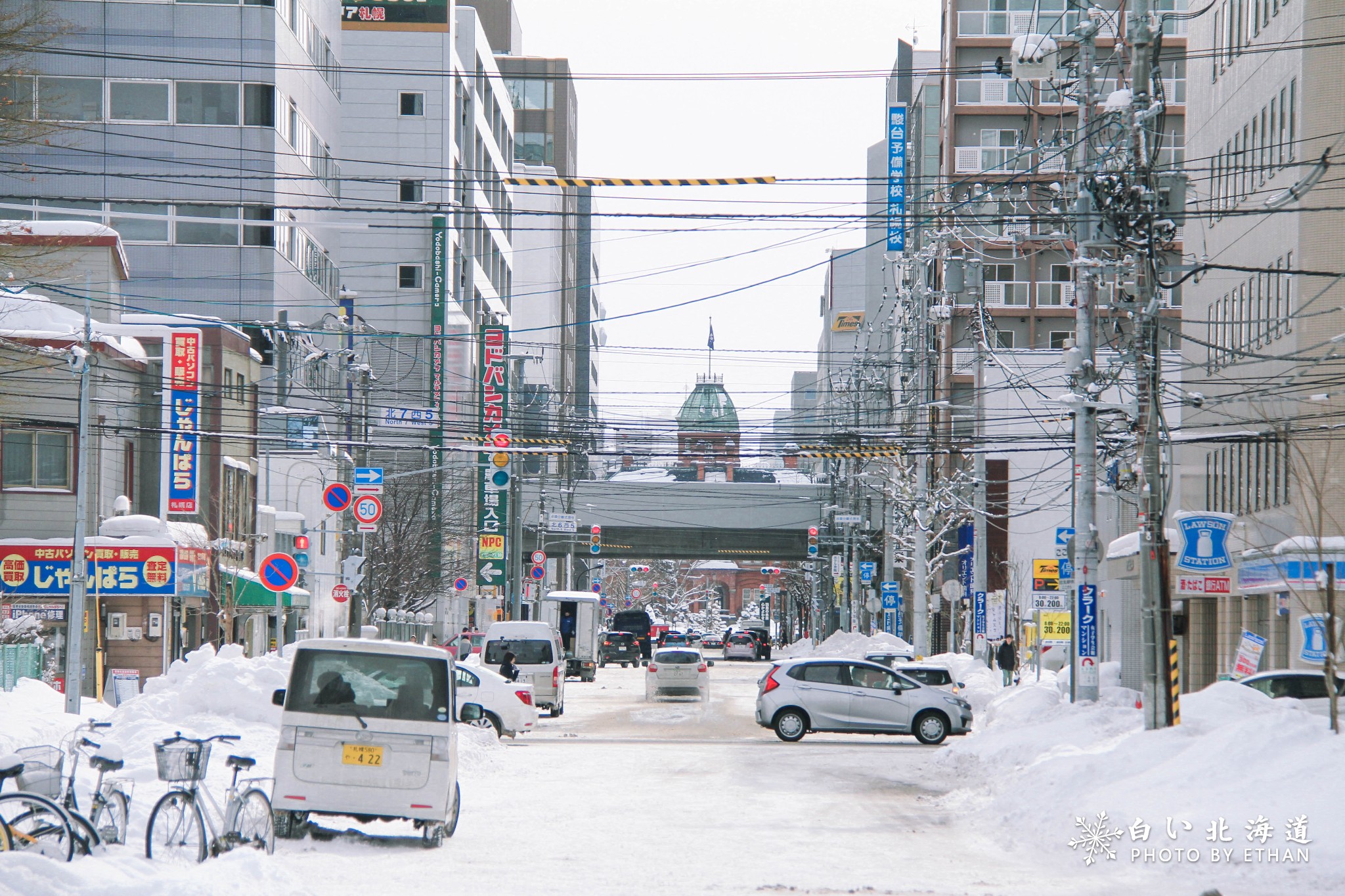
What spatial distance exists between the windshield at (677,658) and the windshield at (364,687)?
28.7 metres

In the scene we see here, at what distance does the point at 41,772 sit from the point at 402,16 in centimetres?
7178

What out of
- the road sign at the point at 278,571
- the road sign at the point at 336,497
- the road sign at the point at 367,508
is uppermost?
the road sign at the point at 336,497

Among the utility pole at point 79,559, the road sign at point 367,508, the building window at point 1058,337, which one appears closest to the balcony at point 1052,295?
the building window at point 1058,337

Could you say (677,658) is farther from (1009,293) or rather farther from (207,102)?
(1009,293)

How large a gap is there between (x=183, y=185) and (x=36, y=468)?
24098 millimetres

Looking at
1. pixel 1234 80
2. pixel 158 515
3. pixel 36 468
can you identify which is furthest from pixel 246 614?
pixel 1234 80

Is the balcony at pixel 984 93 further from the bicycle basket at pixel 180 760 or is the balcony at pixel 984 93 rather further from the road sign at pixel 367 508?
the bicycle basket at pixel 180 760

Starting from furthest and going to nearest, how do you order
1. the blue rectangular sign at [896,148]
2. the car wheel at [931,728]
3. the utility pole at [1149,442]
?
the blue rectangular sign at [896,148]
the car wheel at [931,728]
the utility pole at [1149,442]

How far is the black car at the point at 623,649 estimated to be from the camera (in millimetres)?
80000

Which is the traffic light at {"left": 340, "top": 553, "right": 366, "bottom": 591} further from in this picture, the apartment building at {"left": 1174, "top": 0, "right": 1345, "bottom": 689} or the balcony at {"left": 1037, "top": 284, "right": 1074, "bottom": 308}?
the balcony at {"left": 1037, "top": 284, "right": 1074, "bottom": 308}

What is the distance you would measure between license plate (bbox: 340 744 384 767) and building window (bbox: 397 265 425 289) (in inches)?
2551

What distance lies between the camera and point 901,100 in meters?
98.8

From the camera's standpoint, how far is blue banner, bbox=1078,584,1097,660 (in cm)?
2683

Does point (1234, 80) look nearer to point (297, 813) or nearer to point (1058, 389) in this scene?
point (1058, 389)
